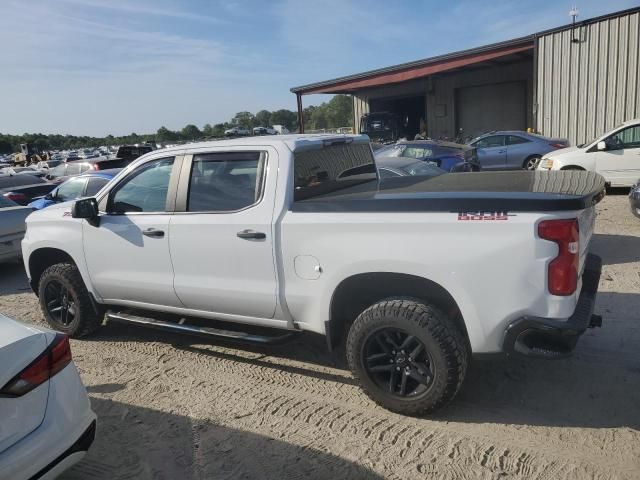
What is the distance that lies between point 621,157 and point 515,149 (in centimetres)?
437

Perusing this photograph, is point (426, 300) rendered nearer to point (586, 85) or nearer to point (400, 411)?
point (400, 411)

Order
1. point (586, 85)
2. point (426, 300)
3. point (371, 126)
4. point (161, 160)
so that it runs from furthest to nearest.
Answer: point (371, 126)
point (586, 85)
point (161, 160)
point (426, 300)

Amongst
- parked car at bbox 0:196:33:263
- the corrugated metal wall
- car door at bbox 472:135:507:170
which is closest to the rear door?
car door at bbox 472:135:507:170

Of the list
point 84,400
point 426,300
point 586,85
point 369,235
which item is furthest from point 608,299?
point 586,85

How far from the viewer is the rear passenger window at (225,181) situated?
391cm

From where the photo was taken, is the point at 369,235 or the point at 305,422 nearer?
the point at 369,235

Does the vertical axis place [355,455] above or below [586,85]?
below

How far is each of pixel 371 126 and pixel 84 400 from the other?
25175 mm

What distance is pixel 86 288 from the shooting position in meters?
5.01

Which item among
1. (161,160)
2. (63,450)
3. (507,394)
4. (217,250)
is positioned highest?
(161,160)

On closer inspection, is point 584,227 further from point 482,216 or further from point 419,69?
point 419,69

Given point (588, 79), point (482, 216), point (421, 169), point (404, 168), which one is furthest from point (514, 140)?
point (482, 216)

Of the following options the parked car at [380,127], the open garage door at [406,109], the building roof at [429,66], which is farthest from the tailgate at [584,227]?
the open garage door at [406,109]

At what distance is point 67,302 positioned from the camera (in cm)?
520
